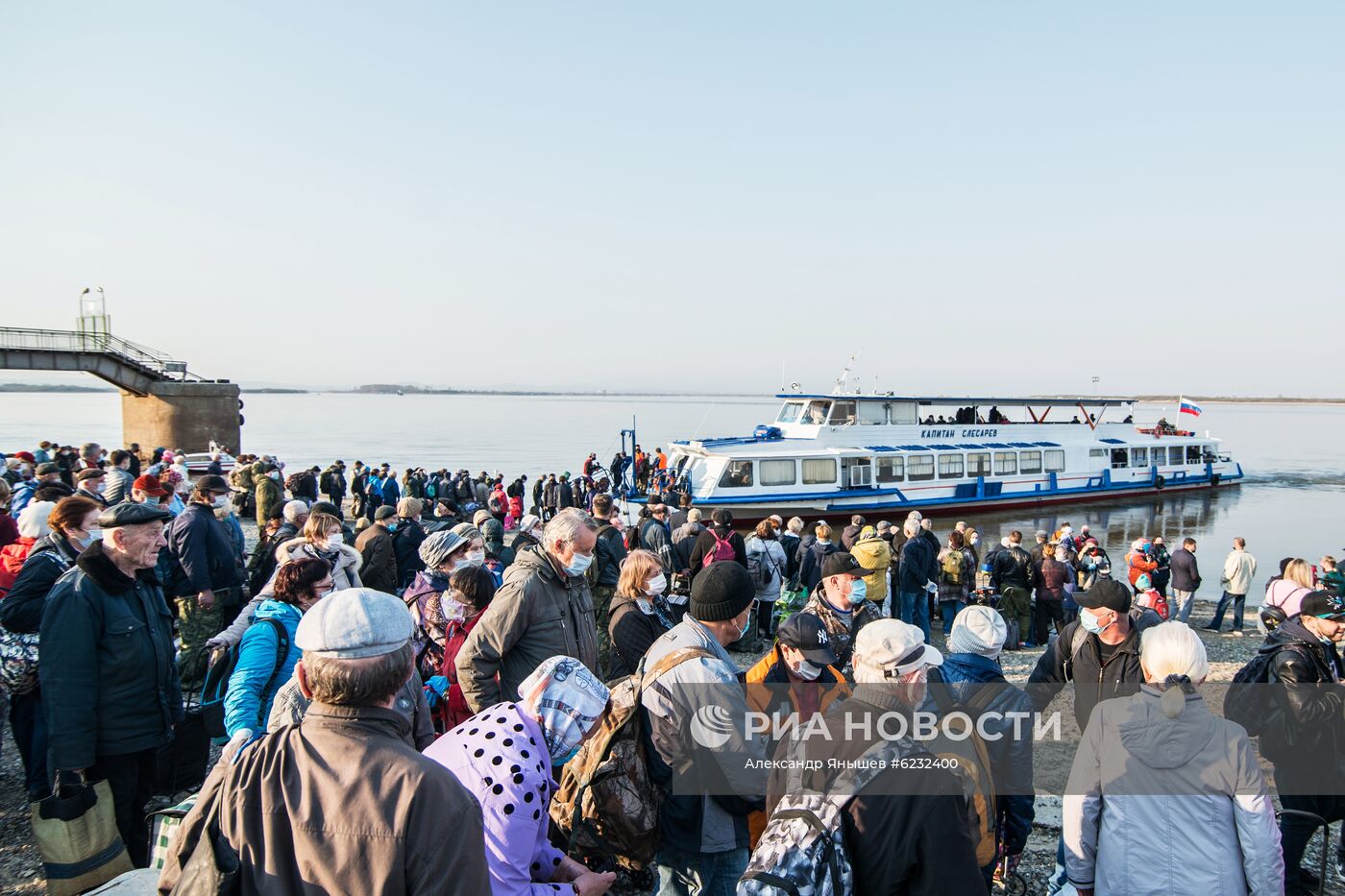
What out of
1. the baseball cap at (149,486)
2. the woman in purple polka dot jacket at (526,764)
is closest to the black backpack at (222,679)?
the woman in purple polka dot jacket at (526,764)

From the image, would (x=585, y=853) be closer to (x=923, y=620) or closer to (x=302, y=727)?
(x=302, y=727)

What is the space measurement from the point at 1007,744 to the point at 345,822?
2.75 meters

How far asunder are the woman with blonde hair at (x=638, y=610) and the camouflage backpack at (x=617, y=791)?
122cm

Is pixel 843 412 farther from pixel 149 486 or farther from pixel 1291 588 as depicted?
pixel 149 486

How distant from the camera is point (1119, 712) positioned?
282 centimetres

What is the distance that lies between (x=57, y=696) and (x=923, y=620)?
8.44 metres

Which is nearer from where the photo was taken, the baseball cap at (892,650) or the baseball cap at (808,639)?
the baseball cap at (892,650)

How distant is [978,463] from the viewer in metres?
26.2

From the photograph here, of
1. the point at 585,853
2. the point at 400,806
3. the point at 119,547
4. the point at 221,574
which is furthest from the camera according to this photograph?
the point at 221,574

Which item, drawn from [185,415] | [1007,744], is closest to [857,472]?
[1007,744]

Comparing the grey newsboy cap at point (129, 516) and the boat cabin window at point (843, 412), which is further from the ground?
the boat cabin window at point (843, 412)

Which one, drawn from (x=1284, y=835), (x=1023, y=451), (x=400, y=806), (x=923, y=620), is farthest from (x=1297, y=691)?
(x=1023, y=451)

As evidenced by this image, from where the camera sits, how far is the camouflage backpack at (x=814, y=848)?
2.12m

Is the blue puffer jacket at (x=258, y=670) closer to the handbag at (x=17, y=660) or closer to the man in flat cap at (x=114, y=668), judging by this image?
the man in flat cap at (x=114, y=668)
